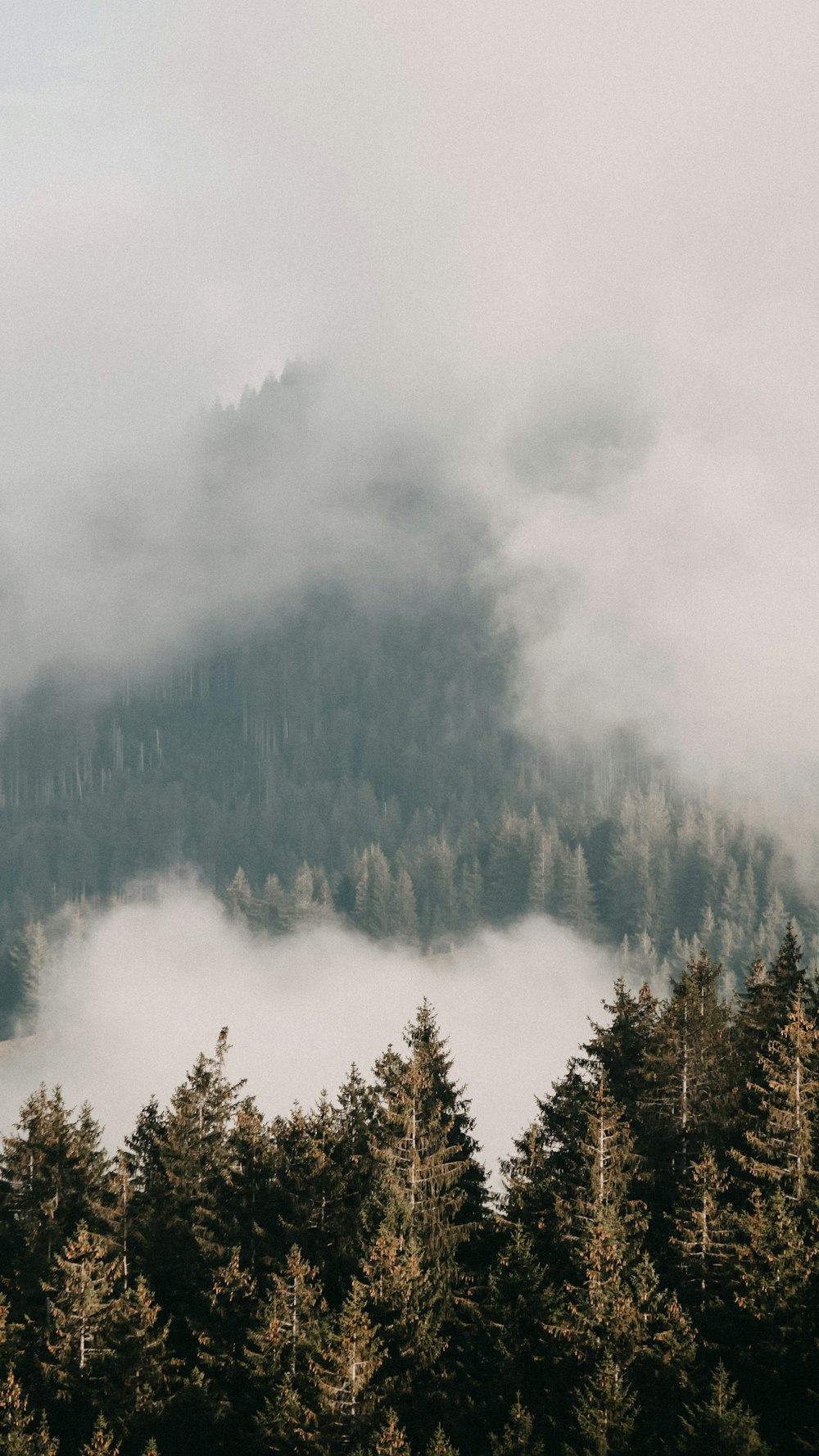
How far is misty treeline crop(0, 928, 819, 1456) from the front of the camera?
4547cm

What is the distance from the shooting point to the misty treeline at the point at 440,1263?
1790 inches

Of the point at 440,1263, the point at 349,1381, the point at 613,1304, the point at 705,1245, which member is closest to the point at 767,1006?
the point at 705,1245

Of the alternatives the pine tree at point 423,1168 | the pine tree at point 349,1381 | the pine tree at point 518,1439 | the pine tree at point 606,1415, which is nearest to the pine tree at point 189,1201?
the pine tree at point 423,1168

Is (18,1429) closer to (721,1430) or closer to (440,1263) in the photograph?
(440,1263)

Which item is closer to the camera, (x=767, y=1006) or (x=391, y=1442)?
(x=391, y=1442)

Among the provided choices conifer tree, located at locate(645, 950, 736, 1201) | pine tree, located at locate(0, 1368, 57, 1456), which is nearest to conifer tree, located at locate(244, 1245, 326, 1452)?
pine tree, located at locate(0, 1368, 57, 1456)

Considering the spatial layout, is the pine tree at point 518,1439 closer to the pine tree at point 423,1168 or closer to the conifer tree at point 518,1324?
the conifer tree at point 518,1324

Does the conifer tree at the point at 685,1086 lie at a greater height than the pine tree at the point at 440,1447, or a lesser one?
greater

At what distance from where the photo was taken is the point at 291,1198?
5512cm

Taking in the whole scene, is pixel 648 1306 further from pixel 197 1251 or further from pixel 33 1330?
pixel 33 1330

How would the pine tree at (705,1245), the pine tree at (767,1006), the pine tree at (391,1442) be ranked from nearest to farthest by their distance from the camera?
the pine tree at (391,1442)
the pine tree at (705,1245)
the pine tree at (767,1006)

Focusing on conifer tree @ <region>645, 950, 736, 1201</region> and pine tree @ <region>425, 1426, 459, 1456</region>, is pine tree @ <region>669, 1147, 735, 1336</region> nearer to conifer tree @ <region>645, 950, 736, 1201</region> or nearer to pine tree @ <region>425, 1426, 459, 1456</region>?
conifer tree @ <region>645, 950, 736, 1201</region>

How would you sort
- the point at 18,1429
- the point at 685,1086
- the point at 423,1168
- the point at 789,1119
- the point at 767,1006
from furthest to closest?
the point at 767,1006
the point at 685,1086
the point at 423,1168
the point at 789,1119
the point at 18,1429

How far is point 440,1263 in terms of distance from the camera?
51.9m
